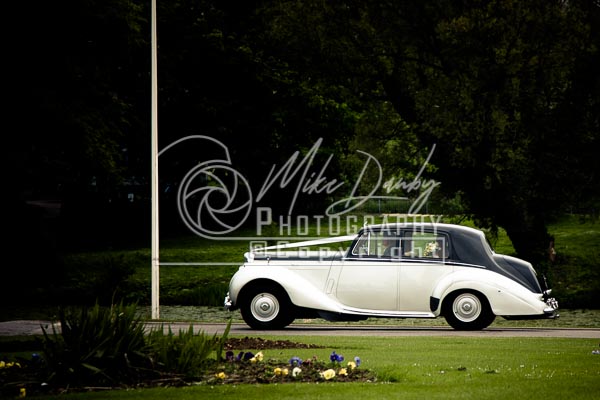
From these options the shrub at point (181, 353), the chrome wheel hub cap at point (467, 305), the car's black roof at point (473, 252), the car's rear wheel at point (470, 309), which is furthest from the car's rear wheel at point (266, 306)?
the shrub at point (181, 353)

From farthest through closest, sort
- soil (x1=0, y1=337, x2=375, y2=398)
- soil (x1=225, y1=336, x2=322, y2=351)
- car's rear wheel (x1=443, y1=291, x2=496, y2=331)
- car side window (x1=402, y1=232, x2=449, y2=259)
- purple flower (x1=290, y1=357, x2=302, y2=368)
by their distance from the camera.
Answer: car side window (x1=402, y1=232, x2=449, y2=259) < car's rear wheel (x1=443, y1=291, x2=496, y2=331) < soil (x1=225, y1=336, x2=322, y2=351) < purple flower (x1=290, y1=357, x2=302, y2=368) < soil (x1=0, y1=337, x2=375, y2=398)

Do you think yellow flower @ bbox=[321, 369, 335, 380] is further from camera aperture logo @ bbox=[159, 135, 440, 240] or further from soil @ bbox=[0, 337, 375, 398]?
camera aperture logo @ bbox=[159, 135, 440, 240]

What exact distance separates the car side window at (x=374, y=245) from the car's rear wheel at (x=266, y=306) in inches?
56.2

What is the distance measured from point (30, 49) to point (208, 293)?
26.8 feet

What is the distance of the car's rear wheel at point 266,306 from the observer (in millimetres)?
17875

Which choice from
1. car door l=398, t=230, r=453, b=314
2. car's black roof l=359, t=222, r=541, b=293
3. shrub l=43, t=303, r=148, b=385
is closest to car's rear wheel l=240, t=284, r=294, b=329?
car's black roof l=359, t=222, r=541, b=293

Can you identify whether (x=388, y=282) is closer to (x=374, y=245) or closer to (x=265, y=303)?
(x=374, y=245)

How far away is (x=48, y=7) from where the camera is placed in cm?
2766

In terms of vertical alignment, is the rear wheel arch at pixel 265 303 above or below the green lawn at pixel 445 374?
above

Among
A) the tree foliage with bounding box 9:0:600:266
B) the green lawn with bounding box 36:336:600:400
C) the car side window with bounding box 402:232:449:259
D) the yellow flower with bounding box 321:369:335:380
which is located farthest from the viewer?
the tree foliage with bounding box 9:0:600:266

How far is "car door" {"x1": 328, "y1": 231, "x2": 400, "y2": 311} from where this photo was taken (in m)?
17.8

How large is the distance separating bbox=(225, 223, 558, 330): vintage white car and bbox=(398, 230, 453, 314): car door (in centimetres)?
2

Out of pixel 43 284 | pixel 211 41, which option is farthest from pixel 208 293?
pixel 211 41

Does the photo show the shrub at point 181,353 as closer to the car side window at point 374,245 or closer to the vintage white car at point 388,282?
the vintage white car at point 388,282
